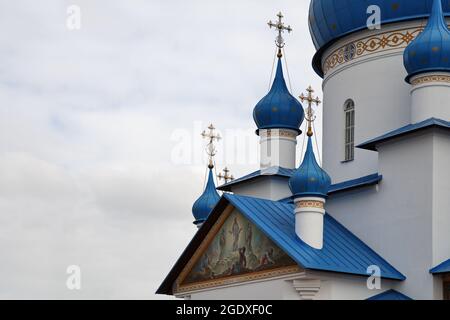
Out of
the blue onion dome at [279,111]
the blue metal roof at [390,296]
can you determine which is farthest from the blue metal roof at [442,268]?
the blue onion dome at [279,111]

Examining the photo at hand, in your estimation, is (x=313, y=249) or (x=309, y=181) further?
(x=309, y=181)

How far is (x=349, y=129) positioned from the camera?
730 inches

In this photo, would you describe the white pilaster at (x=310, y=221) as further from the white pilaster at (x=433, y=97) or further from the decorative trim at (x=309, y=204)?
the white pilaster at (x=433, y=97)

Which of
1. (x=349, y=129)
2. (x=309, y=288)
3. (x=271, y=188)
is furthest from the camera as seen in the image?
→ (x=271, y=188)

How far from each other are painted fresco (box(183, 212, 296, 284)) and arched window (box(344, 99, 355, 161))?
2.92 meters

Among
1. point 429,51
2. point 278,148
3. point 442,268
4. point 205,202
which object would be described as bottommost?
point 442,268

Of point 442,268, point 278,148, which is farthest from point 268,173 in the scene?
point 442,268

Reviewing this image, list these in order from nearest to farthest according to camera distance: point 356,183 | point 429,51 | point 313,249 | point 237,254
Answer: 1. point 313,249
2. point 429,51
3. point 237,254
4. point 356,183

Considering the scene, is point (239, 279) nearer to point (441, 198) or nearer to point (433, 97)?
point (441, 198)

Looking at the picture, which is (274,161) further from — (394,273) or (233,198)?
(394,273)

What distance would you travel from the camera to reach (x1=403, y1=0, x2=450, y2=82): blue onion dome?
16328 millimetres

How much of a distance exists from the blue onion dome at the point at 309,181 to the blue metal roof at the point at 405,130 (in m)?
1.32

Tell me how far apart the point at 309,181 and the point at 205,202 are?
20.9 feet
